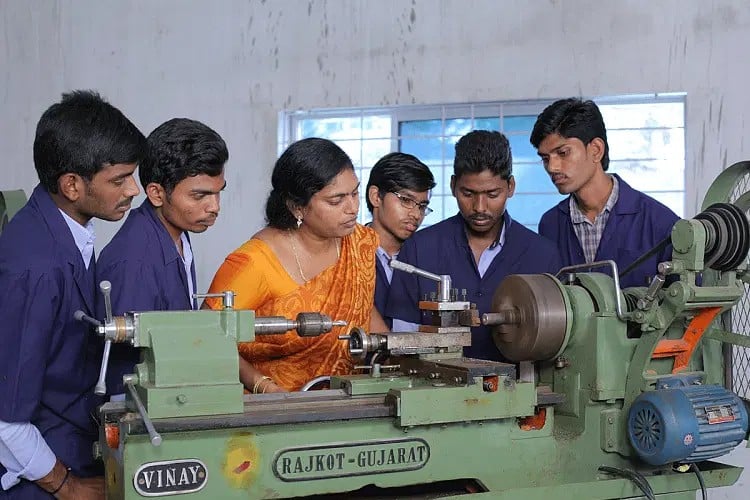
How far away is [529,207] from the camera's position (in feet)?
11.2

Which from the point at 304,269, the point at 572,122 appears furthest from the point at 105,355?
the point at 572,122

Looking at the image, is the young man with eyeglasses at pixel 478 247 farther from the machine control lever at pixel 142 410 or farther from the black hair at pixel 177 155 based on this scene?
the machine control lever at pixel 142 410

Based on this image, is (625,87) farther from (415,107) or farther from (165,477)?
(165,477)

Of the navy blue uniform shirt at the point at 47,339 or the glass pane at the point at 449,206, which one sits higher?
the glass pane at the point at 449,206

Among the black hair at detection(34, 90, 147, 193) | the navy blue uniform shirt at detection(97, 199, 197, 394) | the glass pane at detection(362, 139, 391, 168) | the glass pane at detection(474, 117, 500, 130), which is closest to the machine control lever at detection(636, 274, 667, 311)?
the navy blue uniform shirt at detection(97, 199, 197, 394)

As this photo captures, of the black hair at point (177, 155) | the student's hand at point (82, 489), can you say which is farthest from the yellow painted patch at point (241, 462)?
the black hair at point (177, 155)

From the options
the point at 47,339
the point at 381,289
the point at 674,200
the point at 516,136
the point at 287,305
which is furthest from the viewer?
the point at 516,136

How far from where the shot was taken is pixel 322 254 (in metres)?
2.06

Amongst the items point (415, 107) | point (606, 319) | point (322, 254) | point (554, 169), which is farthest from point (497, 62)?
point (606, 319)

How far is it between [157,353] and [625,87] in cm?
239

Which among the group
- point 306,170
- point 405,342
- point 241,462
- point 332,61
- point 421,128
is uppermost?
point 332,61

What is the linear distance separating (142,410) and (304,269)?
0.78 metres

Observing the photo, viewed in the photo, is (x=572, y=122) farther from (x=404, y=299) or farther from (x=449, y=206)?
(x=449, y=206)

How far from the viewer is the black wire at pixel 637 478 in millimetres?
1568
